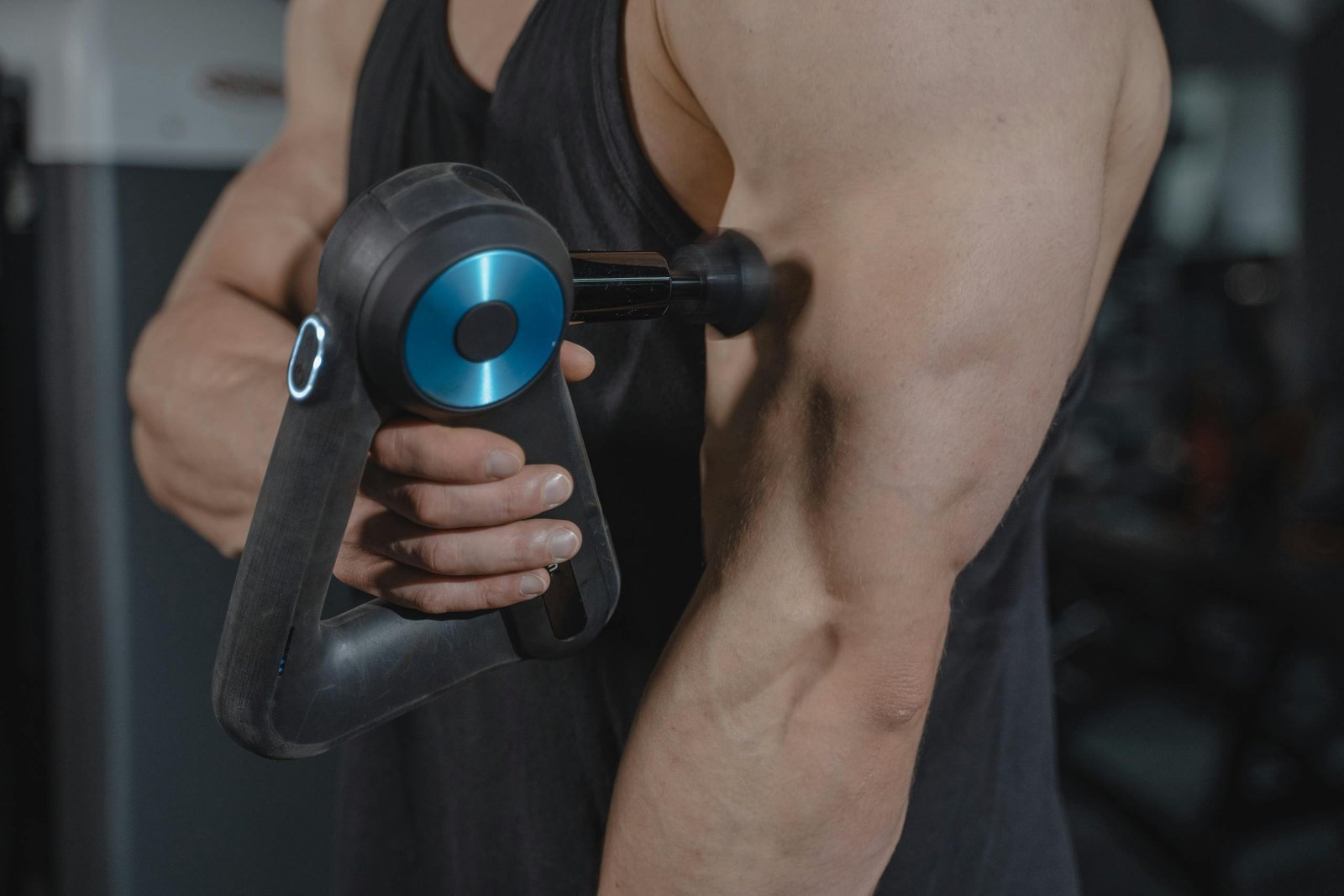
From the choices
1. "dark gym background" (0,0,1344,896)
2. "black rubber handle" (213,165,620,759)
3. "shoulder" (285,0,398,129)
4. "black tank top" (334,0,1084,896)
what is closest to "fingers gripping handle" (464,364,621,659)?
"black rubber handle" (213,165,620,759)

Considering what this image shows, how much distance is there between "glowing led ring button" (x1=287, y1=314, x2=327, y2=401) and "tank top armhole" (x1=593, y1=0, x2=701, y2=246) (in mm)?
224

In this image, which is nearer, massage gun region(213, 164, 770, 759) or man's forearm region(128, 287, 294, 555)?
massage gun region(213, 164, 770, 759)

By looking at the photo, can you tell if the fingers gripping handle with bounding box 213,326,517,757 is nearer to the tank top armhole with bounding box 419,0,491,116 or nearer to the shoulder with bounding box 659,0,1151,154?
the shoulder with bounding box 659,0,1151,154

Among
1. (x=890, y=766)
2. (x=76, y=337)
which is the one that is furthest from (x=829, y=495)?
(x=76, y=337)

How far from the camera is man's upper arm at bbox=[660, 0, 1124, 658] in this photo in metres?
0.44

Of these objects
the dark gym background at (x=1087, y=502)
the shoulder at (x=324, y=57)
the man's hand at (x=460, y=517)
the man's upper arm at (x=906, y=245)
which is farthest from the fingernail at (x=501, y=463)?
the dark gym background at (x=1087, y=502)

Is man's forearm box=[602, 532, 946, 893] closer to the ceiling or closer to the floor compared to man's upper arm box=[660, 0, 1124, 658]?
closer to the floor

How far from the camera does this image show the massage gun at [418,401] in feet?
1.24

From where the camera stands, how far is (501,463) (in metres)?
0.43

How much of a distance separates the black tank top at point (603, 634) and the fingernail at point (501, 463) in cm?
19

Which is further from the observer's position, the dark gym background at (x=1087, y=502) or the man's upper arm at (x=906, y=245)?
the dark gym background at (x=1087, y=502)

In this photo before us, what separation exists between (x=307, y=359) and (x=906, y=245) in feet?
0.83

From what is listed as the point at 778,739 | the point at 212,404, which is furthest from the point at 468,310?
the point at 212,404

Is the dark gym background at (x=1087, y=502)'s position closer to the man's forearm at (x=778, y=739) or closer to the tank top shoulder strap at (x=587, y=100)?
the tank top shoulder strap at (x=587, y=100)
